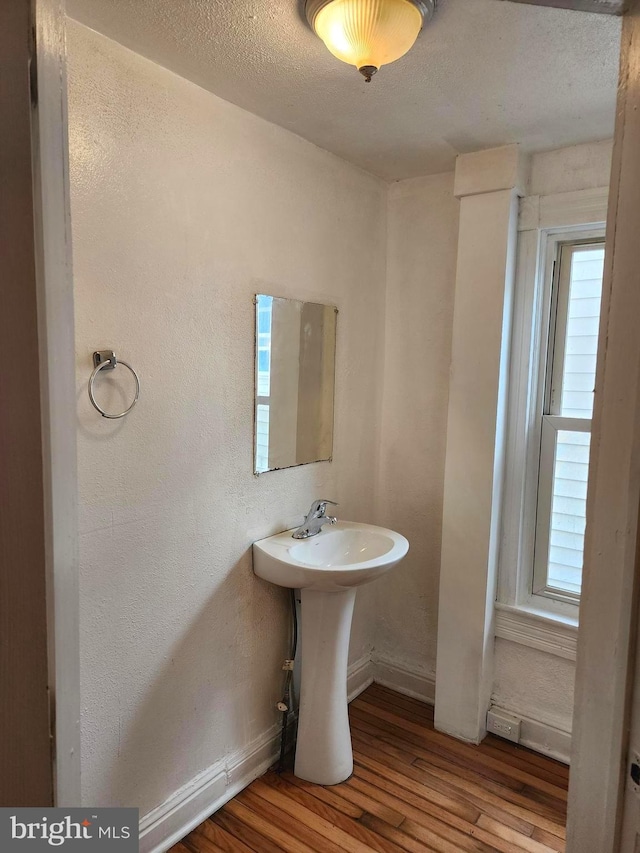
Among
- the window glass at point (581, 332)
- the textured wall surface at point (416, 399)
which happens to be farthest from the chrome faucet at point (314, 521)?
the window glass at point (581, 332)

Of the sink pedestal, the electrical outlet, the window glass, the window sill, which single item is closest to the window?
the window glass

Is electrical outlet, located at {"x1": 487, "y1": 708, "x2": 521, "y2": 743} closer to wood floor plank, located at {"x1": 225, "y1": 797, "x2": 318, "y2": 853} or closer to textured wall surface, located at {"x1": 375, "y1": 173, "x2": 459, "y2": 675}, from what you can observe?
textured wall surface, located at {"x1": 375, "y1": 173, "x2": 459, "y2": 675}

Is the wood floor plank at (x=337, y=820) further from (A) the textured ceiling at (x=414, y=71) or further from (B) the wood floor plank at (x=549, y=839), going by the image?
(A) the textured ceiling at (x=414, y=71)

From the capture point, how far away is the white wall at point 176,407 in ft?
4.68

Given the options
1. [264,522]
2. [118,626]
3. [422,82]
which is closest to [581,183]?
[422,82]

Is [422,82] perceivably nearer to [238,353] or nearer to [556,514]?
[238,353]

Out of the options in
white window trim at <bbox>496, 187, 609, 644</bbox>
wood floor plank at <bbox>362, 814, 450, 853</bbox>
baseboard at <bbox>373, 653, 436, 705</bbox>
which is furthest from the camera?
baseboard at <bbox>373, 653, 436, 705</bbox>

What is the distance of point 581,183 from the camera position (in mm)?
2018

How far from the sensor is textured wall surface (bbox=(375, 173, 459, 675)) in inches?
92.4

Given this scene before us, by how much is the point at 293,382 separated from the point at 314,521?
0.53 m

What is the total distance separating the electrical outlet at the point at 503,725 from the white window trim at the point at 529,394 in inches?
12.5

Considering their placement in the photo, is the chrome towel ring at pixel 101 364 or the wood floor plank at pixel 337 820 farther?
the wood floor plank at pixel 337 820

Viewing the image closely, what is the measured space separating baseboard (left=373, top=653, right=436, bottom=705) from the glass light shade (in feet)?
7.71

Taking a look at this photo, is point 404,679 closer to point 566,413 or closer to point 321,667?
point 321,667
